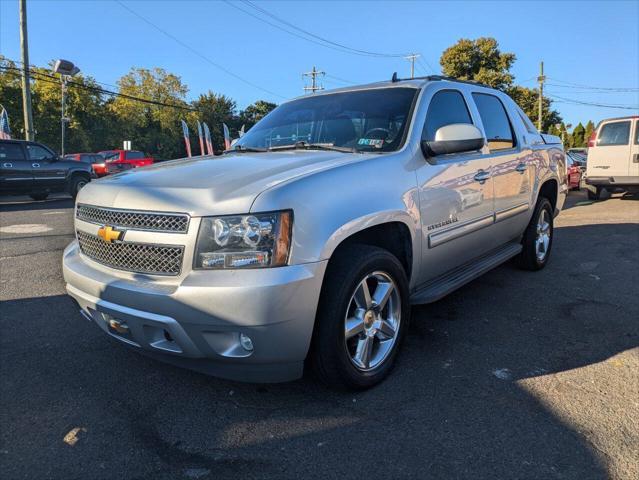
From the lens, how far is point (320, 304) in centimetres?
254

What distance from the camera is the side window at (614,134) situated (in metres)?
12.5

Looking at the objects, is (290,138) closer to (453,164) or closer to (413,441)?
(453,164)

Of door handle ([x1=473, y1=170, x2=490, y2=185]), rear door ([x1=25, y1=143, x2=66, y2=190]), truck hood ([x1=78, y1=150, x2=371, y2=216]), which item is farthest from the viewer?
rear door ([x1=25, y1=143, x2=66, y2=190])

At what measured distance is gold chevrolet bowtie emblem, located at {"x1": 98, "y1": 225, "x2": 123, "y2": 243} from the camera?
8.45 feet

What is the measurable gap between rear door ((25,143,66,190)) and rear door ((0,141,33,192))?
0.59 ft

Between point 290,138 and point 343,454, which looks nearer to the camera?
point 343,454

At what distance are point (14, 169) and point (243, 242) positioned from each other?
14.3m

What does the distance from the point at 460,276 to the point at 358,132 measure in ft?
4.47

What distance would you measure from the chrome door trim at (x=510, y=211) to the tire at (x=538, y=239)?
39 centimetres

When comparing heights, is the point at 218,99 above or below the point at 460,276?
above

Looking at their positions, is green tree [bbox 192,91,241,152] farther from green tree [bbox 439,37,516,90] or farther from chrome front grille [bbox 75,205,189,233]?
chrome front grille [bbox 75,205,189,233]

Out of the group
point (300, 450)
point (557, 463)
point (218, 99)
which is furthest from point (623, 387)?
point (218, 99)

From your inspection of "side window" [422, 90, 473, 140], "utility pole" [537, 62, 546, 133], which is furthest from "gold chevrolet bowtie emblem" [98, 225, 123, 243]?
"utility pole" [537, 62, 546, 133]

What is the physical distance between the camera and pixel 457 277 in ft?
12.3
